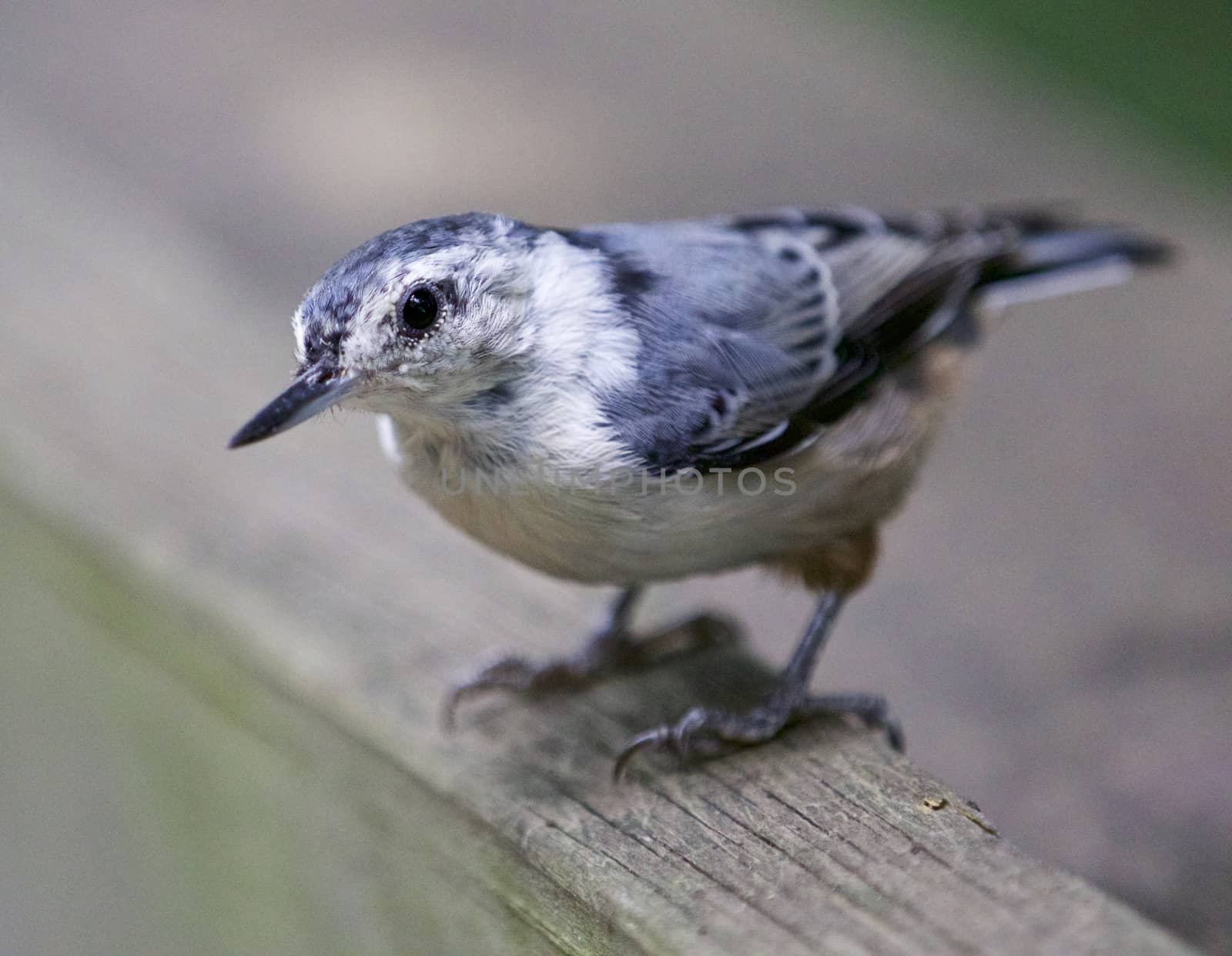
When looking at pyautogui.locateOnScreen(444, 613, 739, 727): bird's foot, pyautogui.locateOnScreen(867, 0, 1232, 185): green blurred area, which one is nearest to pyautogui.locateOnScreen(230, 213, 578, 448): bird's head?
pyautogui.locateOnScreen(444, 613, 739, 727): bird's foot

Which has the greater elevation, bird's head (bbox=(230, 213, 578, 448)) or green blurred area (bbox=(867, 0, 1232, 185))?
green blurred area (bbox=(867, 0, 1232, 185))

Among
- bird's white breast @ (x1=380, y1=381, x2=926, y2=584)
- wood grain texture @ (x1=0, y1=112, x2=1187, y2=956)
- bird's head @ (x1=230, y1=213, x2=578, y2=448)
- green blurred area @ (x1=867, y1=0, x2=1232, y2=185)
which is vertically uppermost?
green blurred area @ (x1=867, y1=0, x2=1232, y2=185)

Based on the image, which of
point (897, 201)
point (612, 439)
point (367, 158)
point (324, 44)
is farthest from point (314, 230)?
point (612, 439)

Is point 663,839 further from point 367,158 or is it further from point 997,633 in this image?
point 367,158

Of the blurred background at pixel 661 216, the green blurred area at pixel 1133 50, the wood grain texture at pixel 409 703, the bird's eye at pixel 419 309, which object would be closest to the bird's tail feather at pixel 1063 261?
the blurred background at pixel 661 216

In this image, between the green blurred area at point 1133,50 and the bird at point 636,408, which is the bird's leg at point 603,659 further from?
the green blurred area at point 1133,50

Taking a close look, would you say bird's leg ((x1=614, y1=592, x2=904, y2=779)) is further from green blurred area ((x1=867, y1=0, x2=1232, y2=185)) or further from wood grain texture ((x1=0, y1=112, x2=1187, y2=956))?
green blurred area ((x1=867, y1=0, x2=1232, y2=185))

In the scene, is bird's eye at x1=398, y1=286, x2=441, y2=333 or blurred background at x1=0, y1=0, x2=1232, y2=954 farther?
blurred background at x1=0, y1=0, x2=1232, y2=954
